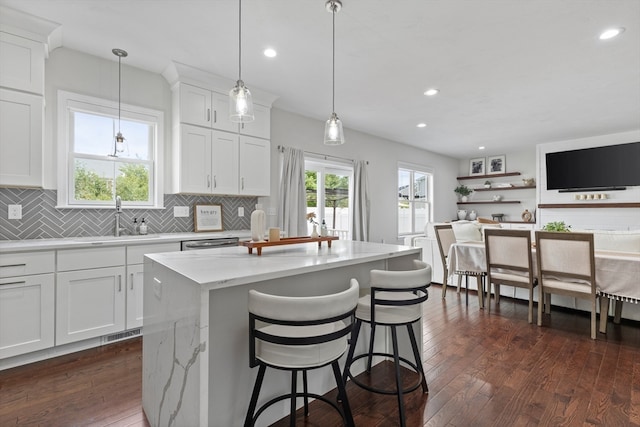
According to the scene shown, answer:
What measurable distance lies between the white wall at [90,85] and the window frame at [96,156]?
4 cm

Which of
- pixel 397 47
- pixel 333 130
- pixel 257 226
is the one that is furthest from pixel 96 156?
pixel 397 47

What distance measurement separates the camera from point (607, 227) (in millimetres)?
5988

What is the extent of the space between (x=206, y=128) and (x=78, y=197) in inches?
56.8

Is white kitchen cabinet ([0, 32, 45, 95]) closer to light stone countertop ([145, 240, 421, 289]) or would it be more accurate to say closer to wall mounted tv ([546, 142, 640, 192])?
light stone countertop ([145, 240, 421, 289])

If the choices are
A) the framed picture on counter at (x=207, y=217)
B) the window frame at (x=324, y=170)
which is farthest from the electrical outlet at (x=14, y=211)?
the window frame at (x=324, y=170)

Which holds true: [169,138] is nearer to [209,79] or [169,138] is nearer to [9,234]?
[209,79]

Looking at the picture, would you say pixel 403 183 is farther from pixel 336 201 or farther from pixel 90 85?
pixel 90 85

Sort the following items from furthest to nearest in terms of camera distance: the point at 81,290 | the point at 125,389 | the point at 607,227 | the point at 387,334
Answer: the point at 607,227 → the point at 81,290 → the point at 387,334 → the point at 125,389

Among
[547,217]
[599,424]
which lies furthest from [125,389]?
[547,217]

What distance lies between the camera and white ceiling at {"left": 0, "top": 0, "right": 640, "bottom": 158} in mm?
2344

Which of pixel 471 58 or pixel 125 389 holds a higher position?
pixel 471 58

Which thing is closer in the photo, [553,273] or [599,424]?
[599,424]

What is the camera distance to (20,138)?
2.53 meters

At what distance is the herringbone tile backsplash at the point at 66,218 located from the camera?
8.98 ft
